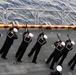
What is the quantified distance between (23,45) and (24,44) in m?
0.10

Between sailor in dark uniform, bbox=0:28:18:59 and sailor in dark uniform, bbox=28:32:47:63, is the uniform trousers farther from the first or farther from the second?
sailor in dark uniform, bbox=0:28:18:59

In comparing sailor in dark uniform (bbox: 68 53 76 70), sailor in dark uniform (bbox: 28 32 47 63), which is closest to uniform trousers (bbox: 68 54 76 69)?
sailor in dark uniform (bbox: 68 53 76 70)

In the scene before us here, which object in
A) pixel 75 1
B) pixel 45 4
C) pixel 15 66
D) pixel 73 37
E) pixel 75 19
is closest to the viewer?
pixel 15 66

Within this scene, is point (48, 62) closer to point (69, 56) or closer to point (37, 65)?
point (37, 65)

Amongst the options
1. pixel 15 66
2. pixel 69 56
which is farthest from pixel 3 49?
pixel 69 56

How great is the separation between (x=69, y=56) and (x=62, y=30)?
12.1ft

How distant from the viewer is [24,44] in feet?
49.3

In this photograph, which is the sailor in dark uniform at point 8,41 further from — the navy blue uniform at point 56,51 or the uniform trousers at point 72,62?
the uniform trousers at point 72,62

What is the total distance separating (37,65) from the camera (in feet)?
51.4

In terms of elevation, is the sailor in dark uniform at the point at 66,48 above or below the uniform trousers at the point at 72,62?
above

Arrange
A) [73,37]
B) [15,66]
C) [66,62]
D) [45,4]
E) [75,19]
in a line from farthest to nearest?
1. [45,4]
2. [75,19]
3. [73,37]
4. [66,62]
5. [15,66]

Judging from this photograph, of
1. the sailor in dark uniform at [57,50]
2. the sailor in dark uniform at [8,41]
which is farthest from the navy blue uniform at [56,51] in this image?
the sailor in dark uniform at [8,41]

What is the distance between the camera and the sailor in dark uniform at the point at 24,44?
48.4ft

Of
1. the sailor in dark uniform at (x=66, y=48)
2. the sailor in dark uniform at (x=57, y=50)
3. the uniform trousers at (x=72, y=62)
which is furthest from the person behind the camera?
the uniform trousers at (x=72, y=62)
